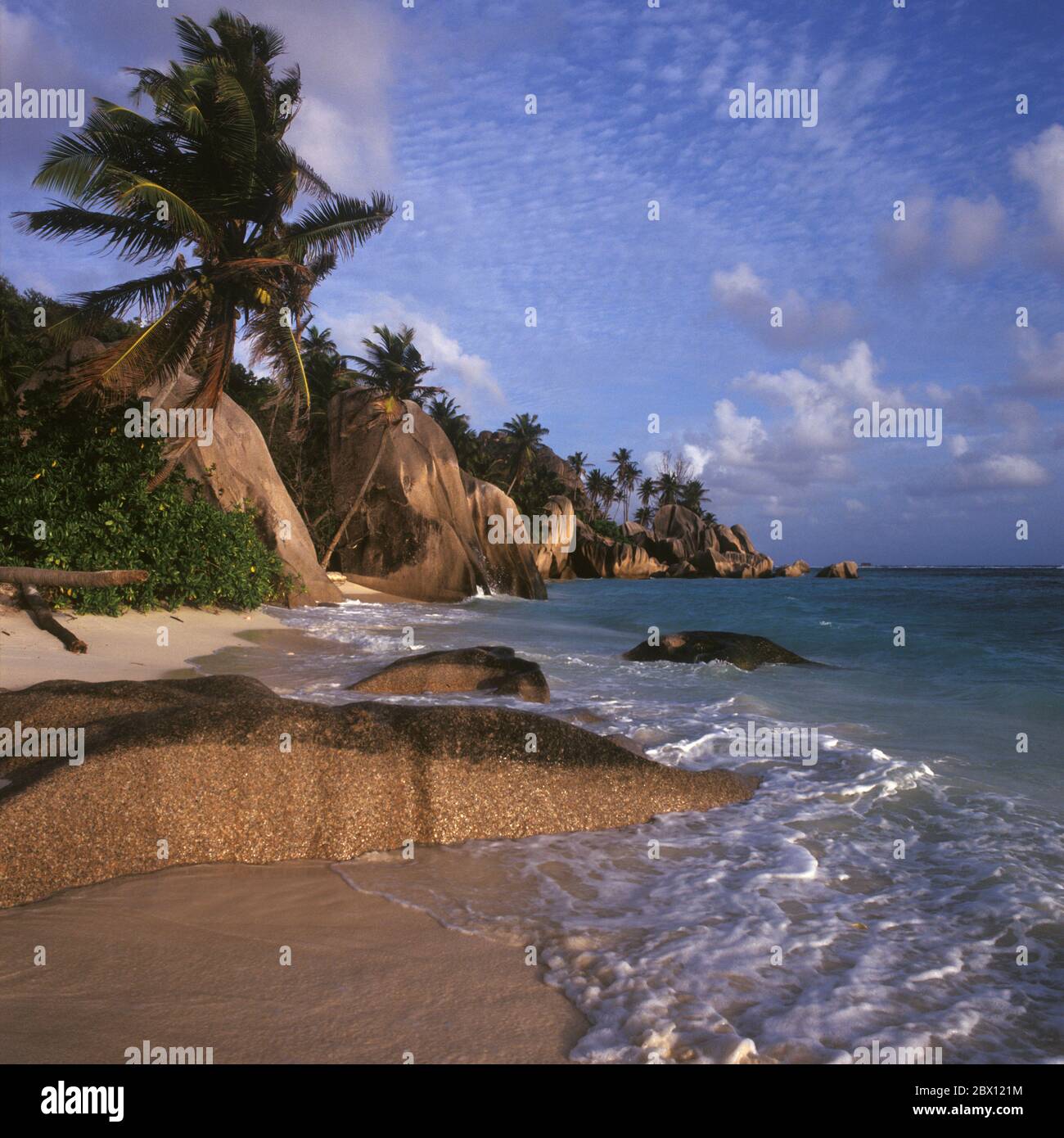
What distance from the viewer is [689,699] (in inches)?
370

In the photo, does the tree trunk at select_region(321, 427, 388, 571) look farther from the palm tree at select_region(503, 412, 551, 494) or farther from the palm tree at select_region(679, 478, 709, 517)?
the palm tree at select_region(679, 478, 709, 517)

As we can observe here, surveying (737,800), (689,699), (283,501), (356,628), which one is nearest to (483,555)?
(283,501)

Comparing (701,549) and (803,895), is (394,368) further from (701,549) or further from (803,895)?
(701,549)

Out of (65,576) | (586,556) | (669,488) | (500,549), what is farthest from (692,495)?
(65,576)

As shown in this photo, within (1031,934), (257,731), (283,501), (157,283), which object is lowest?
(1031,934)

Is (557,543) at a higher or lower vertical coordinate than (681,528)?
lower

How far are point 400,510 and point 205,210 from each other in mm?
15370

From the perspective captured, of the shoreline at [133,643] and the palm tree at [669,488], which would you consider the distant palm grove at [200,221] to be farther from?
the palm tree at [669,488]

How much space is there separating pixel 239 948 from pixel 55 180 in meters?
16.2

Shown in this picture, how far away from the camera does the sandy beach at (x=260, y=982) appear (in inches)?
94.3

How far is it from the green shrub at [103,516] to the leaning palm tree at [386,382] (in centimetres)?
1640

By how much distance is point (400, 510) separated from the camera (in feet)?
101

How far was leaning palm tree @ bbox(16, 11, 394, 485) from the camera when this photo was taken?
582 inches
